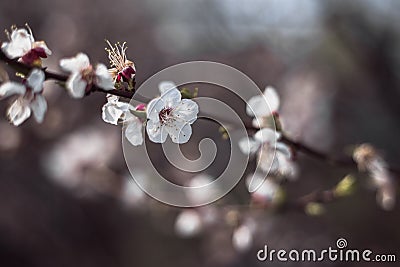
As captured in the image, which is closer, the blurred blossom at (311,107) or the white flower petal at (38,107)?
the white flower petal at (38,107)

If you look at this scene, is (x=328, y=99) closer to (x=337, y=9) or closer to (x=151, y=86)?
(x=337, y=9)

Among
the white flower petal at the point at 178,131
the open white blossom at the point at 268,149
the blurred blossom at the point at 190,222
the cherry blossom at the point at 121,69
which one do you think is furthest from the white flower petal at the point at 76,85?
the blurred blossom at the point at 190,222

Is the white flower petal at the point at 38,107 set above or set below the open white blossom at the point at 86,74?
below

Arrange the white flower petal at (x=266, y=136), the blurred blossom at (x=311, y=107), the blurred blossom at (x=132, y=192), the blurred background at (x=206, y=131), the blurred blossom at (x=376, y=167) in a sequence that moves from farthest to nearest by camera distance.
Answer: the blurred blossom at (x=311, y=107), the blurred background at (x=206, y=131), the blurred blossom at (x=132, y=192), the blurred blossom at (x=376, y=167), the white flower petal at (x=266, y=136)

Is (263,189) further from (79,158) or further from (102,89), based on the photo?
(79,158)

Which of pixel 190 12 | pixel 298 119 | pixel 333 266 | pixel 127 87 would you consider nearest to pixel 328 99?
pixel 298 119

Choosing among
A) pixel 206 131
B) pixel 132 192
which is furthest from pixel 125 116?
pixel 206 131

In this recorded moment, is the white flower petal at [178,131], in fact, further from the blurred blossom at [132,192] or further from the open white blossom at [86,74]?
the blurred blossom at [132,192]
